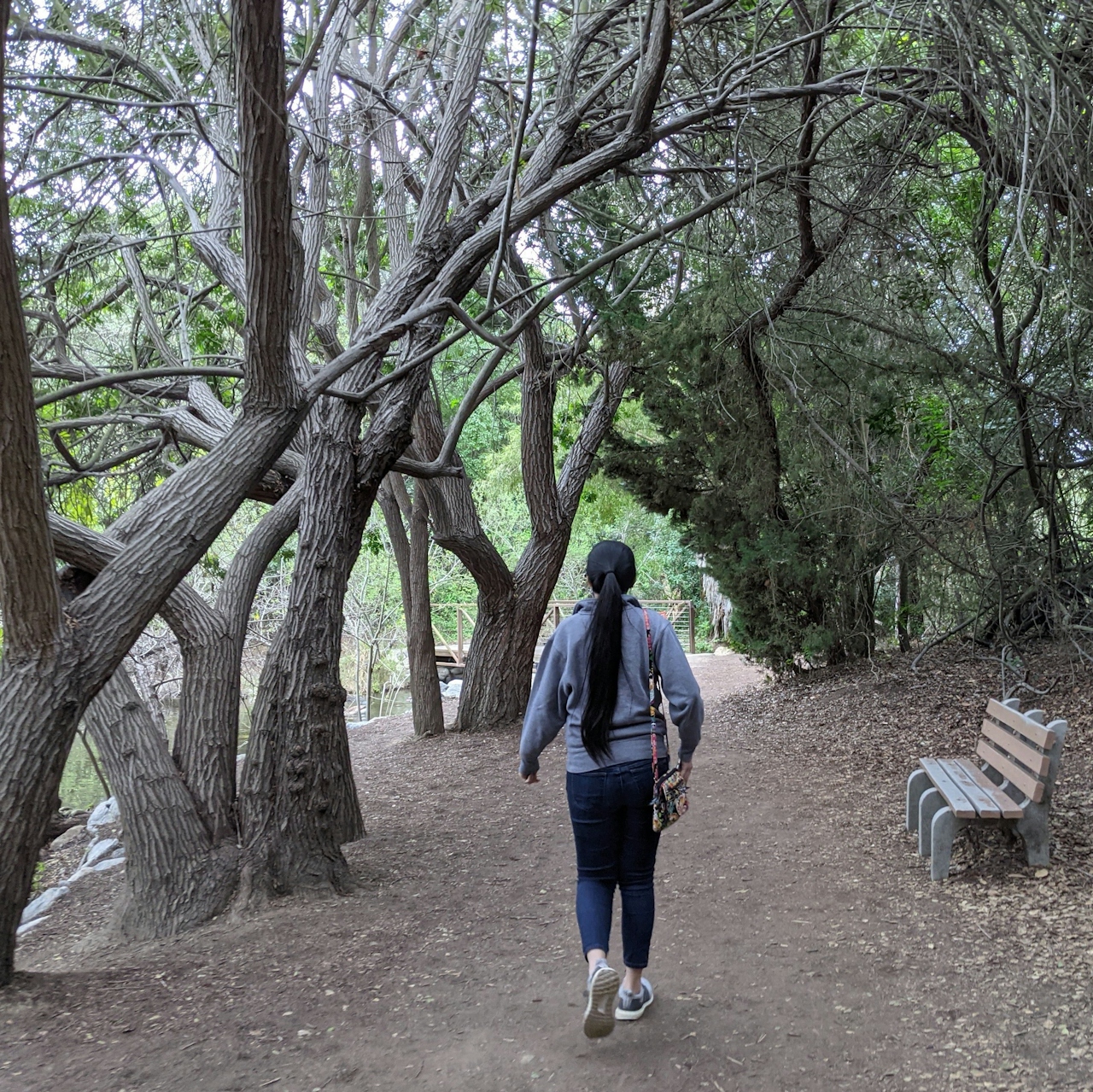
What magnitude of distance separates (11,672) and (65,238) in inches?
246

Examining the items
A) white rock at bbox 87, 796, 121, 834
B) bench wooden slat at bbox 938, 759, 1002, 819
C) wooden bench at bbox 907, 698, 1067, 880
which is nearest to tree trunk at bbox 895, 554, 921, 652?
bench wooden slat at bbox 938, 759, 1002, 819

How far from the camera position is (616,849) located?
3.61 m

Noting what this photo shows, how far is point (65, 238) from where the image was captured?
30.0ft

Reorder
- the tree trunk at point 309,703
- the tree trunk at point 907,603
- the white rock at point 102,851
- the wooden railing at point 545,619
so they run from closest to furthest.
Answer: the tree trunk at point 309,703, the white rock at point 102,851, the tree trunk at point 907,603, the wooden railing at point 545,619

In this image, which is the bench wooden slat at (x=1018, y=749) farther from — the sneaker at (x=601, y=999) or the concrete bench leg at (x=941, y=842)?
the sneaker at (x=601, y=999)

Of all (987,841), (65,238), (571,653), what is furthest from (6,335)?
(65,238)

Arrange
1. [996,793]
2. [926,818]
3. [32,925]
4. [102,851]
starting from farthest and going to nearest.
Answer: [102,851] < [32,925] < [926,818] < [996,793]

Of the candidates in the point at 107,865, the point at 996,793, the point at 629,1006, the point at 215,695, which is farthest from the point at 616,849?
the point at 107,865

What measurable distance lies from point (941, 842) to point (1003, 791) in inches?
18.4

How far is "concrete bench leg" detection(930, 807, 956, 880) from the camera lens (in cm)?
493

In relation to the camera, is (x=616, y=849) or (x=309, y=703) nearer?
(x=616, y=849)

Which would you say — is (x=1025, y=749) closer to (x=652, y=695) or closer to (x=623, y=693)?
(x=652, y=695)

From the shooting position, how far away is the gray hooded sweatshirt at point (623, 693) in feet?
11.8

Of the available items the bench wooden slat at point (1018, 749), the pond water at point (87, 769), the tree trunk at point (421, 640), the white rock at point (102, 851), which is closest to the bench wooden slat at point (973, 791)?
the bench wooden slat at point (1018, 749)
